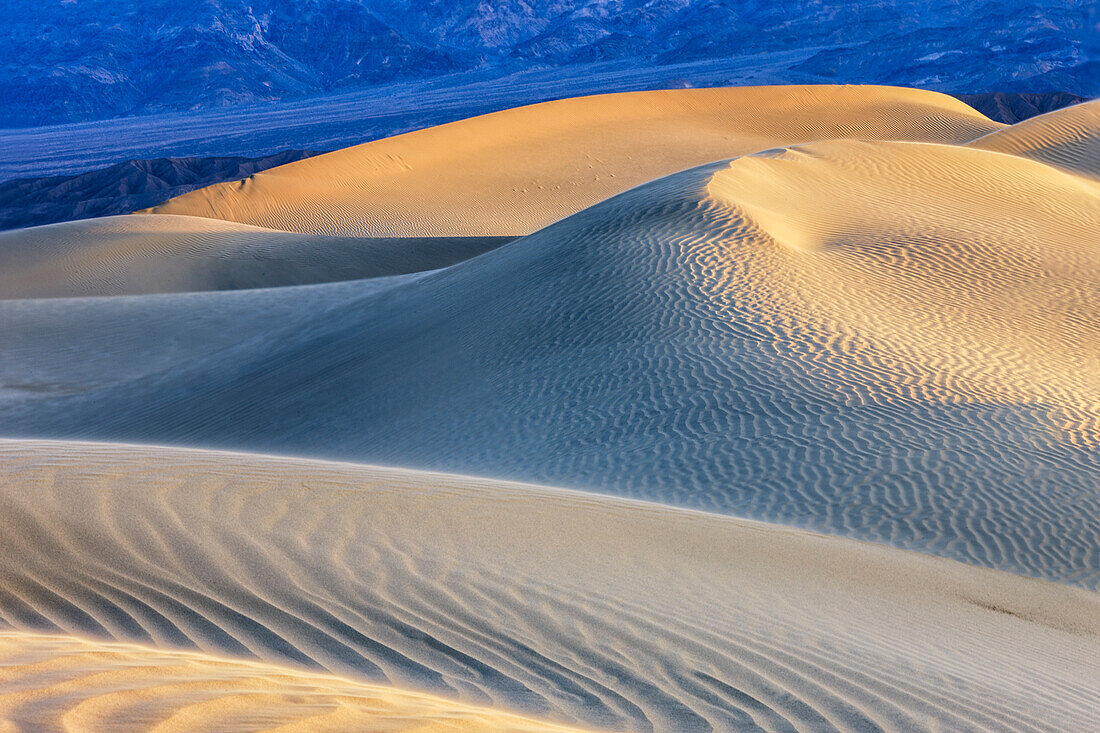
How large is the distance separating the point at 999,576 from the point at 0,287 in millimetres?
25049

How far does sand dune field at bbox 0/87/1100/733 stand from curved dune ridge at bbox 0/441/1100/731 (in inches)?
0.8

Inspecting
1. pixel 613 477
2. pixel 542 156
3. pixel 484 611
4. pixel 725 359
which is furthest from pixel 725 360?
pixel 542 156

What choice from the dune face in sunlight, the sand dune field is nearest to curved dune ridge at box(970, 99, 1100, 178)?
the sand dune field

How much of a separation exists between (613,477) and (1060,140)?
70.1 feet

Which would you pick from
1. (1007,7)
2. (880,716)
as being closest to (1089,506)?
(880,716)

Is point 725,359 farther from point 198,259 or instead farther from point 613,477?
point 198,259

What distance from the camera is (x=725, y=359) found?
9477mm

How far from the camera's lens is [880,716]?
10.9 feet

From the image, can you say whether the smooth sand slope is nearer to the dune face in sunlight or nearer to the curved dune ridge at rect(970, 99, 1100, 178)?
the dune face in sunlight

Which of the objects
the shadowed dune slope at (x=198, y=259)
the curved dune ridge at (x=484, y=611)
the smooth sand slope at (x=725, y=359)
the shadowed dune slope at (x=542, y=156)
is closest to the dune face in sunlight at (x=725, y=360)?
the smooth sand slope at (x=725, y=359)

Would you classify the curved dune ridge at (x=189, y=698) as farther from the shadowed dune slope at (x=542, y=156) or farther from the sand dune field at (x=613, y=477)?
the shadowed dune slope at (x=542, y=156)

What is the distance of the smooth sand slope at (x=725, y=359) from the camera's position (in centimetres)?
728

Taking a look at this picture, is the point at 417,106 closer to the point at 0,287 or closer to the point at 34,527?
the point at 0,287

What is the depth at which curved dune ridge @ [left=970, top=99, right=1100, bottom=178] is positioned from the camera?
22578 mm
